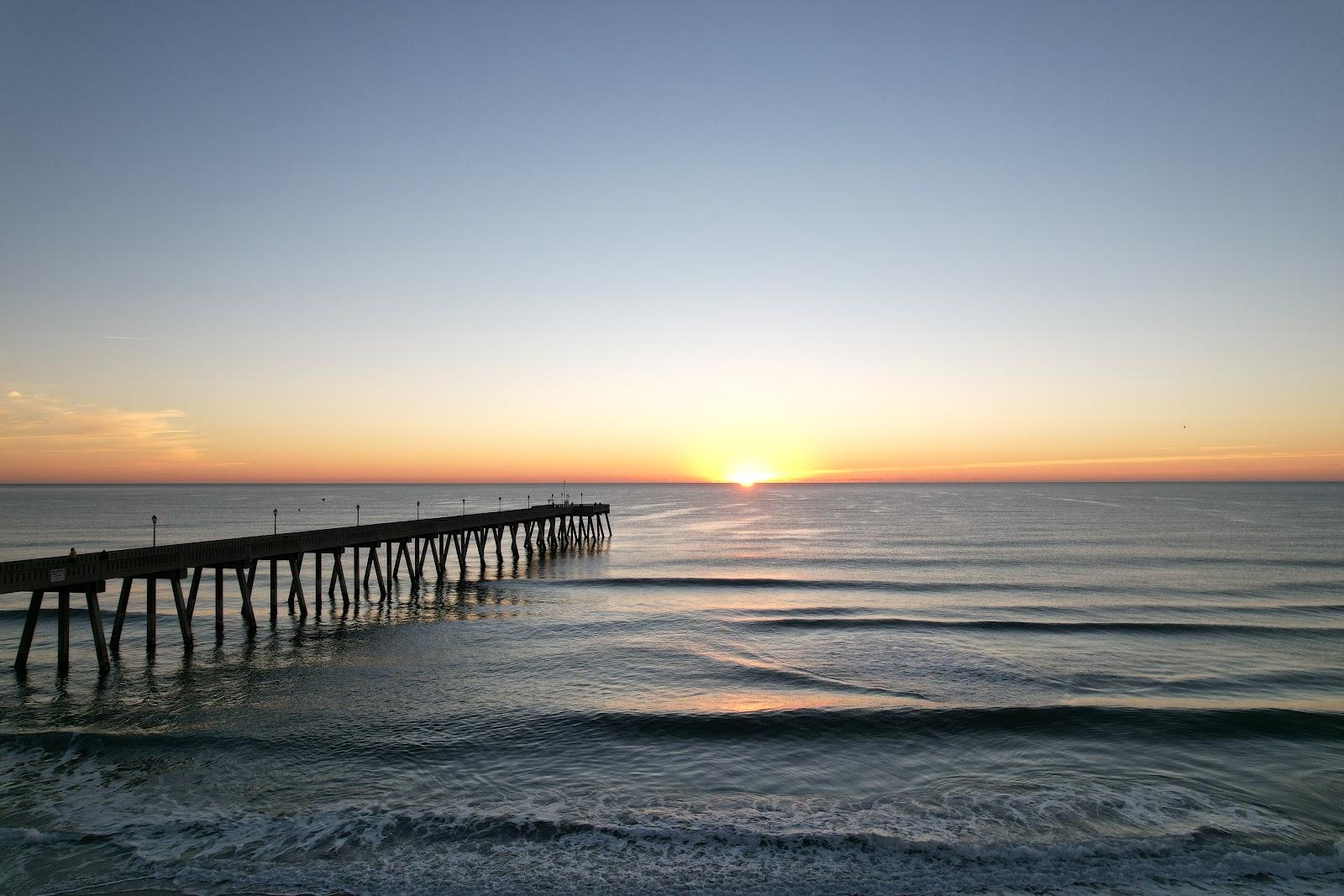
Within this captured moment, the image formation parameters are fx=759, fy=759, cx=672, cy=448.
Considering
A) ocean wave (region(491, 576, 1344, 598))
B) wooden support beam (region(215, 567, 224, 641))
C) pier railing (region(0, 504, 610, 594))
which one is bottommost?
ocean wave (region(491, 576, 1344, 598))

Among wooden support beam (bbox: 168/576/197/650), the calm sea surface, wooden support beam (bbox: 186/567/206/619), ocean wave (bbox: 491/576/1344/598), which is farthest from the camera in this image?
ocean wave (bbox: 491/576/1344/598)

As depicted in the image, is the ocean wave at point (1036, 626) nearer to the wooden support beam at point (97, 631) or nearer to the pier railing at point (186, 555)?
the pier railing at point (186, 555)

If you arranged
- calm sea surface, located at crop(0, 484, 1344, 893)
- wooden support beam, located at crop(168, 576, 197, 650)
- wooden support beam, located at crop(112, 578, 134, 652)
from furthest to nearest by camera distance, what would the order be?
wooden support beam, located at crop(168, 576, 197, 650)
wooden support beam, located at crop(112, 578, 134, 652)
calm sea surface, located at crop(0, 484, 1344, 893)

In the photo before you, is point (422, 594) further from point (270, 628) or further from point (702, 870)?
point (702, 870)

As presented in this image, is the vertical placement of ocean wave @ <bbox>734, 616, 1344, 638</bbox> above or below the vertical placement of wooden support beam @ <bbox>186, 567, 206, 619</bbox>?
below

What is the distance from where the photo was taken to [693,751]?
57.6 ft

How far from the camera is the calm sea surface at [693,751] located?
12172mm

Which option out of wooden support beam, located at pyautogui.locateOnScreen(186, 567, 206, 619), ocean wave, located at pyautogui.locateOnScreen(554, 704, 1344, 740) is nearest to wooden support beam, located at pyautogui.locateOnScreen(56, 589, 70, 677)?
wooden support beam, located at pyautogui.locateOnScreen(186, 567, 206, 619)

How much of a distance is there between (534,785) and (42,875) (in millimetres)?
7810

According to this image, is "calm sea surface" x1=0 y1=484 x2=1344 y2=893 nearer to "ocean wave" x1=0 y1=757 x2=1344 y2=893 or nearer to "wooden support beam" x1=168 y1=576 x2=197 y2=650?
"ocean wave" x1=0 y1=757 x2=1344 y2=893

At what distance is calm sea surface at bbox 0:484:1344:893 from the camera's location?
39.9 ft

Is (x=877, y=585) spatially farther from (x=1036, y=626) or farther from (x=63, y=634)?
(x=63, y=634)

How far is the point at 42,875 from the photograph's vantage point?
1165cm

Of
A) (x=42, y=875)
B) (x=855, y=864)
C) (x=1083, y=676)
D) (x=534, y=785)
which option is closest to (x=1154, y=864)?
(x=855, y=864)
